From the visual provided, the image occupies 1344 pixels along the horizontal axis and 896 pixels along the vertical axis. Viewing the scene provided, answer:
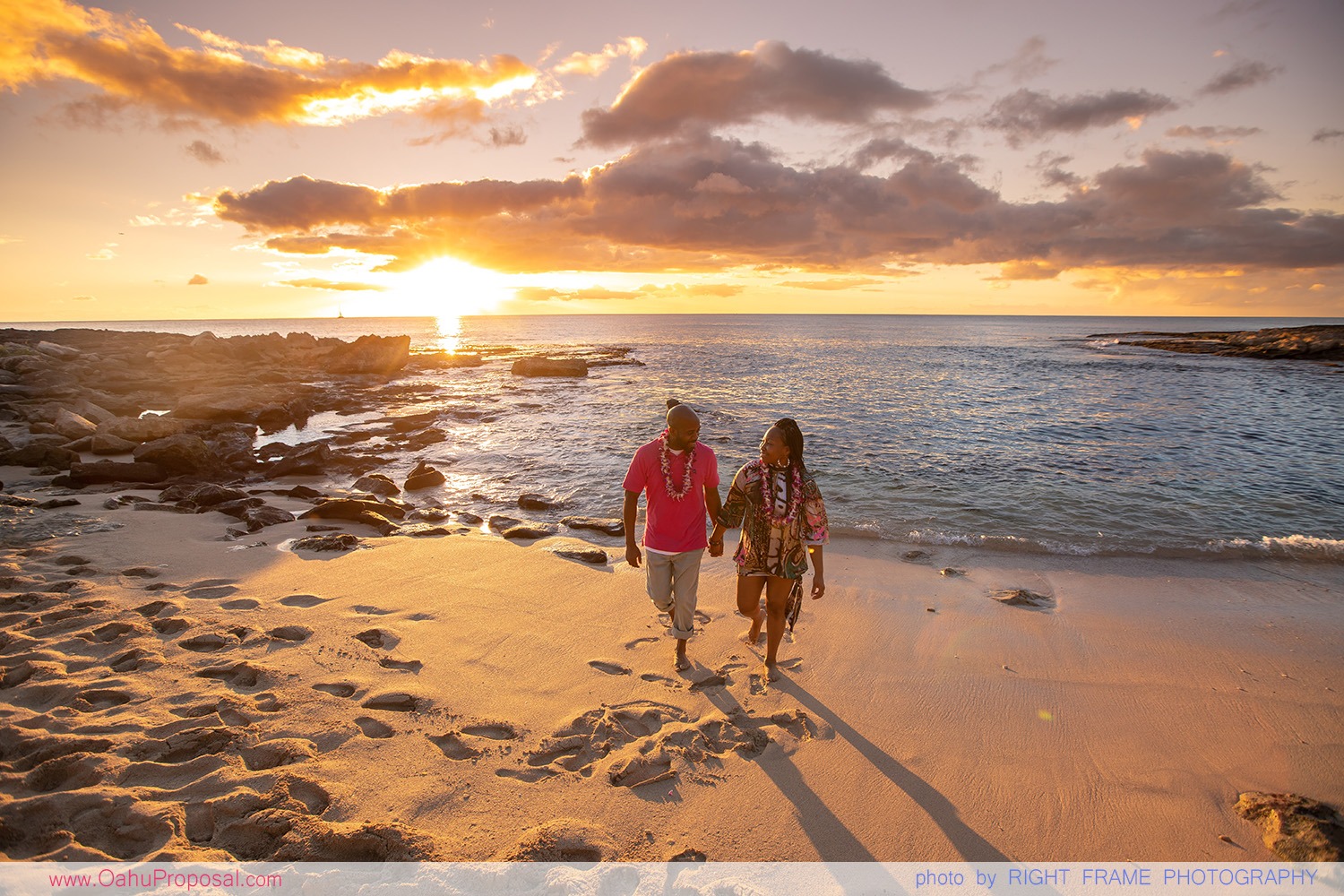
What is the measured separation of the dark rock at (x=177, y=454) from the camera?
37.4 ft

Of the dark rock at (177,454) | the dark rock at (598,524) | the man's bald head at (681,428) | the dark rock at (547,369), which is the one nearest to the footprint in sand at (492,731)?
the man's bald head at (681,428)

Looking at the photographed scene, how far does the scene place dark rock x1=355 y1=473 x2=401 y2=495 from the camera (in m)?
11.2

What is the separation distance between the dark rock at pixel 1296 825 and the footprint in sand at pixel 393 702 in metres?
5.52

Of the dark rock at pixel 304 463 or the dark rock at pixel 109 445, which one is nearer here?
the dark rock at pixel 109 445

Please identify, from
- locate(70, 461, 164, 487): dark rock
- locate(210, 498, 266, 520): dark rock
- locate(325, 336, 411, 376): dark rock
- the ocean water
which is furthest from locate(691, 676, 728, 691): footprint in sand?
locate(325, 336, 411, 376): dark rock

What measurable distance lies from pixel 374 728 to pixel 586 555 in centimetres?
389

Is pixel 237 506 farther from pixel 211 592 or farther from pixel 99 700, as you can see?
pixel 99 700

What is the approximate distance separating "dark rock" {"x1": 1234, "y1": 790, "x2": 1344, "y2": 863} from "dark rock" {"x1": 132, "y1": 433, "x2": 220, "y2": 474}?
1566 cm

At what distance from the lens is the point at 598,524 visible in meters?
9.46

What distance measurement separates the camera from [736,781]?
3.78m

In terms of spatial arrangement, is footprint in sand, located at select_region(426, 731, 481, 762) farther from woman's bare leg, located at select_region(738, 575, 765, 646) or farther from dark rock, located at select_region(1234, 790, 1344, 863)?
dark rock, located at select_region(1234, 790, 1344, 863)

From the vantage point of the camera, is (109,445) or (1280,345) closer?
(109,445)

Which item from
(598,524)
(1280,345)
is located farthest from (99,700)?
(1280,345)

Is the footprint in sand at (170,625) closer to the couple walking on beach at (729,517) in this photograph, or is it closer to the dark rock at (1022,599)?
the couple walking on beach at (729,517)
